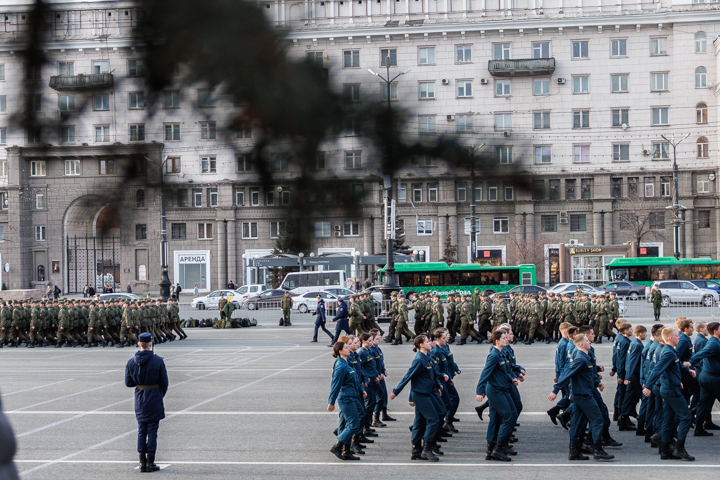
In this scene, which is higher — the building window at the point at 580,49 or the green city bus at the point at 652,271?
the building window at the point at 580,49

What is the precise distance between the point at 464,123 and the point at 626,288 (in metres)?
40.0

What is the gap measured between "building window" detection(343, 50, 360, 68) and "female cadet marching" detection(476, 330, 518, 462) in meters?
7.21

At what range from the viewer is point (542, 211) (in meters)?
2.88

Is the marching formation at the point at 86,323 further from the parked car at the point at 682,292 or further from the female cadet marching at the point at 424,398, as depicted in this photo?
the parked car at the point at 682,292

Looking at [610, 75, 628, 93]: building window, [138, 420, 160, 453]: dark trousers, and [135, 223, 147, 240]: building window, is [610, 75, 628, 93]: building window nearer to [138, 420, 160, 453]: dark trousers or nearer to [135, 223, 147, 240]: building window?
[135, 223, 147, 240]: building window

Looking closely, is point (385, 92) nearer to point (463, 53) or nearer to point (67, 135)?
point (463, 53)

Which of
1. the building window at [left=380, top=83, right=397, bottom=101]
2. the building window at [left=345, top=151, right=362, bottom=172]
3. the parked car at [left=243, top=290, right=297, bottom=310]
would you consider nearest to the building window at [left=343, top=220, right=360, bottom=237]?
the building window at [left=345, top=151, right=362, bottom=172]

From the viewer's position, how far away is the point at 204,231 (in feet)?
12.6

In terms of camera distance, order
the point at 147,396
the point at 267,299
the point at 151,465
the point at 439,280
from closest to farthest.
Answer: the point at 151,465
the point at 147,396
the point at 267,299
the point at 439,280

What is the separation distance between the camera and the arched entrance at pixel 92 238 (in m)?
2.69

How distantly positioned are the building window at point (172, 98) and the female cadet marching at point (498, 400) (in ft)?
24.3

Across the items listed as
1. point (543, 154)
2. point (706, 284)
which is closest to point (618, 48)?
point (543, 154)

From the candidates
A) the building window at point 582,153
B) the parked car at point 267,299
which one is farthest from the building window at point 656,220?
the parked car at point 267,299

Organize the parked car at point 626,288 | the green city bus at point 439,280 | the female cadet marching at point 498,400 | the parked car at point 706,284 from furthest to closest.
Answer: the parked car at point 626,288 → the parked car at point 706,284 → the green city bus at point 439,280 → the female cadet marching at point 498,400
